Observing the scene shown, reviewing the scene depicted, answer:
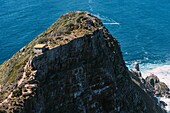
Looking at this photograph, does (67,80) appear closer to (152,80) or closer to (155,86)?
(155,86)

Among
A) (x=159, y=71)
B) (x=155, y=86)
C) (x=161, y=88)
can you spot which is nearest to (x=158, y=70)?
(x=159, y=71)

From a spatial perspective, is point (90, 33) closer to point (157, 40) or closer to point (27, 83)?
point (27, 83)

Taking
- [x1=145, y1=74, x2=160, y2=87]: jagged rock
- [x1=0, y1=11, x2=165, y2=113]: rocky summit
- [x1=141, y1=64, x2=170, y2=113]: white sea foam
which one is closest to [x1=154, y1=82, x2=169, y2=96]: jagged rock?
[x1=145, y1=74, x2=160, y2=87]: jagged rock

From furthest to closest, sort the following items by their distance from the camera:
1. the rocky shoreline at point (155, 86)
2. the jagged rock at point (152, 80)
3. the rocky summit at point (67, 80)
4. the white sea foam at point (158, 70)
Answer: the white sea foam at point (158, 70) → the jagged rock at point (152, 80) → the rocky shoreline at point (155, 86) → the rocky summit at point (67, 80)

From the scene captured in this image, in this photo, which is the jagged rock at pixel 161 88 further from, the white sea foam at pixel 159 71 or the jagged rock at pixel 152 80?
the white sea foam at pixel 159 71

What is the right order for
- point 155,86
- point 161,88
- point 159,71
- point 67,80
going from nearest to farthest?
point 67,80
point 161,88
point 155,86
point 159,71

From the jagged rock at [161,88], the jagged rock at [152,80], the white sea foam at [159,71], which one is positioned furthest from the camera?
the white sea foam at [159,71]

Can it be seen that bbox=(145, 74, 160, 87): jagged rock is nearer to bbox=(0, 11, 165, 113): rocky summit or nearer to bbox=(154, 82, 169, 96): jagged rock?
bbox=(154, 82, 169, 96): jagged rock

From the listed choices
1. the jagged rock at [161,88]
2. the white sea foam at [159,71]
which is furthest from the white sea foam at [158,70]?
the jagged rock at [161,88]

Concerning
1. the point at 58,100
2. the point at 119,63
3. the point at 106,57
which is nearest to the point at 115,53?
the point at 119,63
